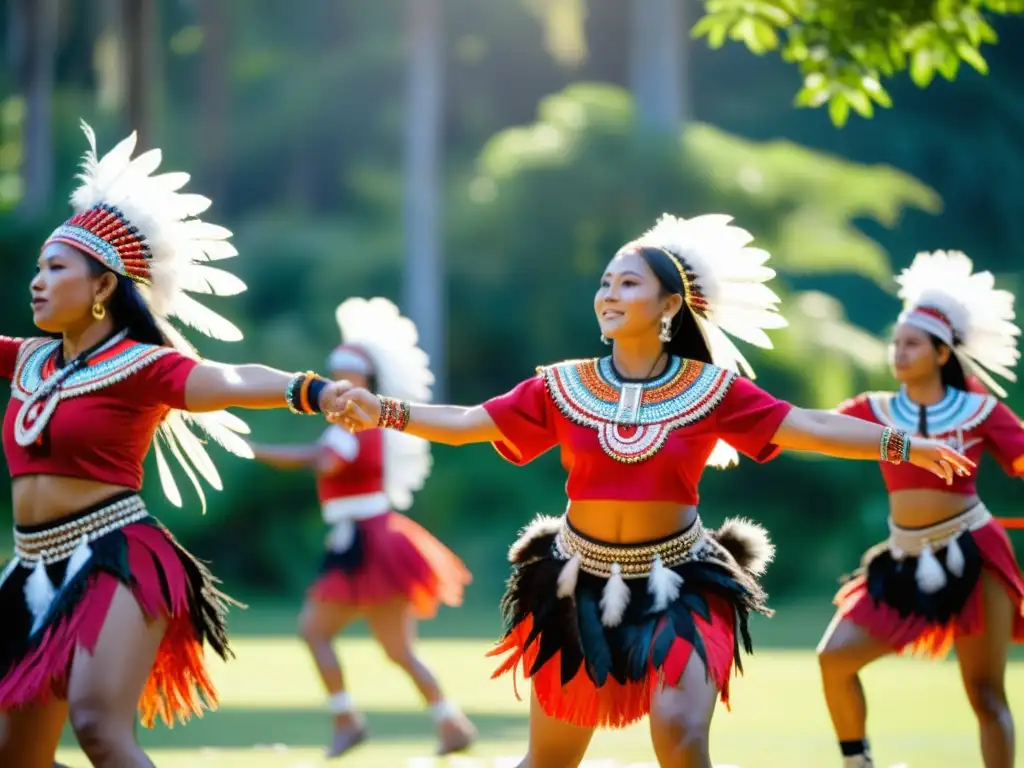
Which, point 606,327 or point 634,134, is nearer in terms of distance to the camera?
point 606,327

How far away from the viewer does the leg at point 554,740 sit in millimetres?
5355

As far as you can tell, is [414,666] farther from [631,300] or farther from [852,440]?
[852,440]

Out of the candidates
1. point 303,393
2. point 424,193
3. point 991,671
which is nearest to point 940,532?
point 991,671

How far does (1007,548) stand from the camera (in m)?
7.05

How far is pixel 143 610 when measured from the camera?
5.14m

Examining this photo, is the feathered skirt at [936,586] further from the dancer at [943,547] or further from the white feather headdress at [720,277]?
the white feather headdress at [720,277]

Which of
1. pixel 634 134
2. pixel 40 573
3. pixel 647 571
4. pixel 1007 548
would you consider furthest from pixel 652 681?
pixel 634 134

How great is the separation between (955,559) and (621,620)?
2127 millimetres

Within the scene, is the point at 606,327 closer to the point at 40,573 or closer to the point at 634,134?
the point at 40,573

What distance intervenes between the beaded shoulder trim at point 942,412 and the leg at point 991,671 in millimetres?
611

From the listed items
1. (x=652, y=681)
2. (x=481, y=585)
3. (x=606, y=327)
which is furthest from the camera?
(x=481, y=585)

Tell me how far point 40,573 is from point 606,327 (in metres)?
1.88

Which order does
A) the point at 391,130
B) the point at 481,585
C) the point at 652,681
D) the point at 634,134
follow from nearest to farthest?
the point at 652,681 < the point at 481,585 < the point at 634,134 < the point at 391,130

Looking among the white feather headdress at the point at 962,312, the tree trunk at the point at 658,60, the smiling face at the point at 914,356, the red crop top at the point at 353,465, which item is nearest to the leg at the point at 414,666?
the red crop top at the point at 353,465
